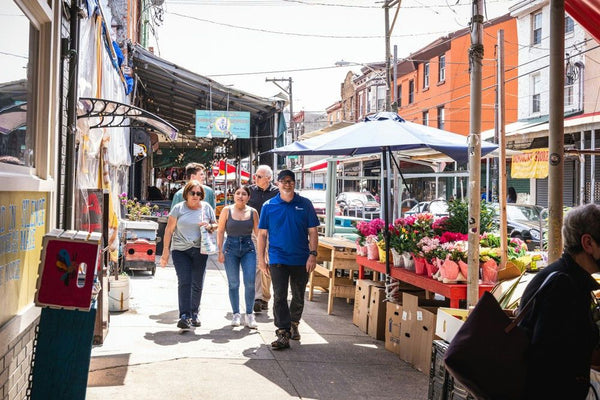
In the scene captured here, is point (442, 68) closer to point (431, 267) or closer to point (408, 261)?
point (408, 261)

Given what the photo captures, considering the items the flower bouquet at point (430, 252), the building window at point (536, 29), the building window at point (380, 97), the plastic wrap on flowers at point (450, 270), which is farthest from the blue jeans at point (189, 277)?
the building window at point (380, 97)

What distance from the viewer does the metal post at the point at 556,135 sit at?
414cm

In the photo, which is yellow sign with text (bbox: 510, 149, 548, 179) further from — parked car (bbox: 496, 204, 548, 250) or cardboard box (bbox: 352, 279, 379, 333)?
cardboard box (bbox: 352, 279, 379, 333)

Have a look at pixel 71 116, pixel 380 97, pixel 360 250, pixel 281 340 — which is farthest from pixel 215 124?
pixel 380 97

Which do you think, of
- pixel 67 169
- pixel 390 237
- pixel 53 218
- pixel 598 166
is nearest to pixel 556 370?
pixel 53 218

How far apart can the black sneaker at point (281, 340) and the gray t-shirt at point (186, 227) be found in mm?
1499

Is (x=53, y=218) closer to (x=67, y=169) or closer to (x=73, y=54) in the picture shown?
(x=67, y=169)

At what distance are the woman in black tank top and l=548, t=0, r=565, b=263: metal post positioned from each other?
171 inches

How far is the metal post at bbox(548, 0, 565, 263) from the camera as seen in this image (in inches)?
163

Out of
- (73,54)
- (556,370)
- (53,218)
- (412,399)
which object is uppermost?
(73,54)

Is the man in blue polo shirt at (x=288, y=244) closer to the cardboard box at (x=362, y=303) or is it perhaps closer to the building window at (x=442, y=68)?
the cardboard box at (x=362, y=303)

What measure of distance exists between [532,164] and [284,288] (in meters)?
16.1

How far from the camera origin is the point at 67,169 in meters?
5.66

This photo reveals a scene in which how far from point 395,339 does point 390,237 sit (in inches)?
49.9
